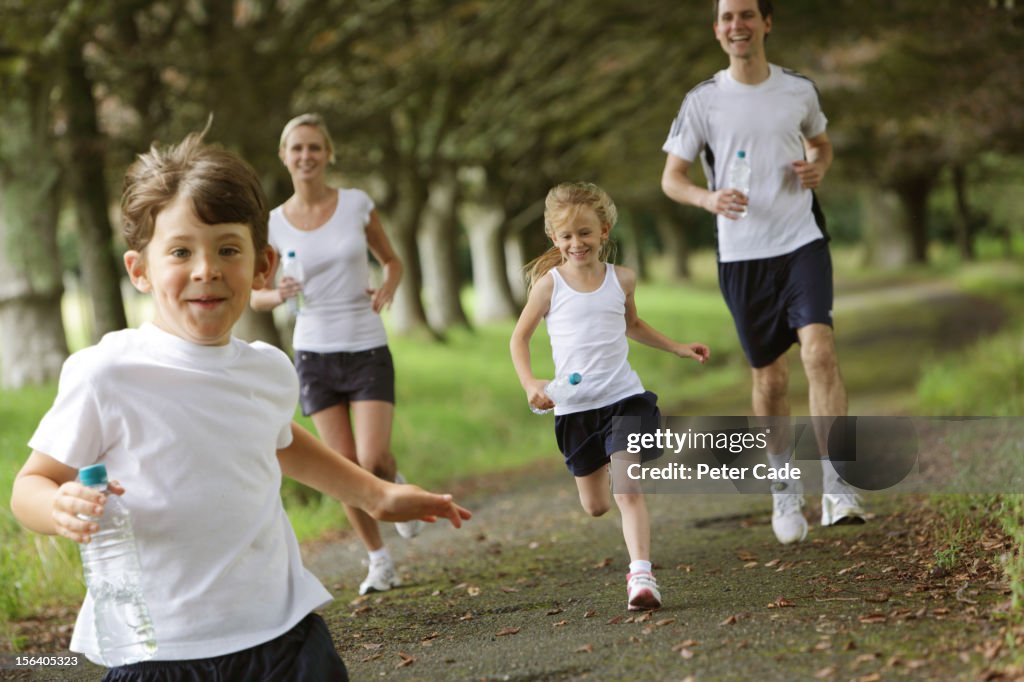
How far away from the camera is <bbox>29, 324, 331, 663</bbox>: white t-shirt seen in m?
3.40

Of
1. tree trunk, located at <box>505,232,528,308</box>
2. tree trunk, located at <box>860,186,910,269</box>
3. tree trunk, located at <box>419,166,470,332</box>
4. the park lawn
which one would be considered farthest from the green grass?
tree trunk, located at <box>860,186,910,269</box>

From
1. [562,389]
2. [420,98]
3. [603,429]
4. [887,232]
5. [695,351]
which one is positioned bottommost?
[603,429]

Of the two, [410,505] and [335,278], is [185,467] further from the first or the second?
[335,278]

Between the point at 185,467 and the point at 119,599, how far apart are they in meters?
0.41

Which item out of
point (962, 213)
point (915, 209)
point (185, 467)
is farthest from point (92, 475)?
point (915, 209)

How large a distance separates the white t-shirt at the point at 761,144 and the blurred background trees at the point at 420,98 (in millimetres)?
2612

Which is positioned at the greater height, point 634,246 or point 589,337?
point 634,246

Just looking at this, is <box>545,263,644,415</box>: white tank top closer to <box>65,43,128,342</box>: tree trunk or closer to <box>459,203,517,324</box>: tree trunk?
<box>65,43,128,342</box>: tree trunk

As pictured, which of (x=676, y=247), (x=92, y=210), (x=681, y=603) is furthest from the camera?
(x=676, y=247)

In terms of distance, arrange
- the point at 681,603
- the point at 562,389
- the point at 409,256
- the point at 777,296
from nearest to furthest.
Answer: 1. the point at 681,603
2. the point at 562,389
3. the point at 777,296
4. the point at 409,256

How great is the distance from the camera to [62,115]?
48.0ft

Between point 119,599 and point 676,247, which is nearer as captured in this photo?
point 119,599

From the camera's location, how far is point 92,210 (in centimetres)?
1419

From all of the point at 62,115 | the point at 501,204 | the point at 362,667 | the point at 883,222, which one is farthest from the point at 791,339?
the point at 883,222
